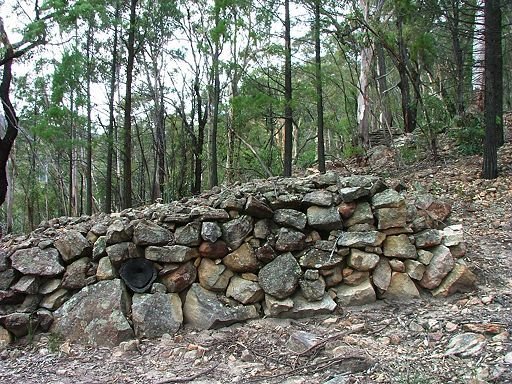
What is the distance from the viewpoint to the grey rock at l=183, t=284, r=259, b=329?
13.4 ft

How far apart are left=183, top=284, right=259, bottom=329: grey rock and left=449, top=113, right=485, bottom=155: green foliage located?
6318 mm

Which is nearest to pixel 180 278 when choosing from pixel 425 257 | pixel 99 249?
pixel 99 249

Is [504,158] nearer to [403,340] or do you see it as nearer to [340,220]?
[340,220]

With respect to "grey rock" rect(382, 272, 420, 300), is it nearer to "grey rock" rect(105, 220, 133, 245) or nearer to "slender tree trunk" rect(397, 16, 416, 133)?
"grey rock" rect(105, 220, 133, 245)

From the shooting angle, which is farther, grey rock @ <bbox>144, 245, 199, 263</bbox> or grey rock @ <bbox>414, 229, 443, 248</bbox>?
grey rock @ <bbox>414, 229, 443, 248</bbox>

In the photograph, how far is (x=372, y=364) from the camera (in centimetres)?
307

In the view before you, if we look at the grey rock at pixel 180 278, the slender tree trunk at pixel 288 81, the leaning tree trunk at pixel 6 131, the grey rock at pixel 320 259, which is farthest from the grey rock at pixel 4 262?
the slender tree trunk at pixel 288 81

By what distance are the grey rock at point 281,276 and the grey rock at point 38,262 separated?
2049mm

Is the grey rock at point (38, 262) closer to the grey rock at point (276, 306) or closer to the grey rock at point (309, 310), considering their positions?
the grey rock at point (276, 306)

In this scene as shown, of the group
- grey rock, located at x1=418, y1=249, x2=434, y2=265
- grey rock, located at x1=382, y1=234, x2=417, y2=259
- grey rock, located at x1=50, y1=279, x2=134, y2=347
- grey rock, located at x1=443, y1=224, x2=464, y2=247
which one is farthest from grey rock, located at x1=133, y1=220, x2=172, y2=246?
grey rock, located at x1=443, y1=224, x2=464, y2=247

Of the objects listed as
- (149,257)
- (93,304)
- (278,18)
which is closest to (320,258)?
(149,257)

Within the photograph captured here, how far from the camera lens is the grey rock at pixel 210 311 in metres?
4.09

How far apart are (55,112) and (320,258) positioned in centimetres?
1252

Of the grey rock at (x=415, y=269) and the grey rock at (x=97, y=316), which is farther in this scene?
the grey rock at (x=415, y=269)
